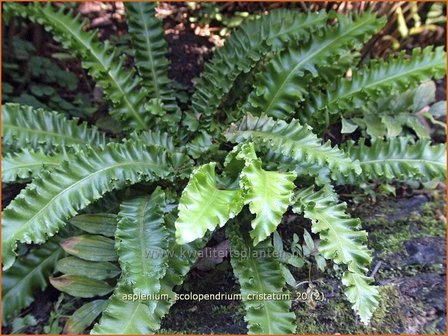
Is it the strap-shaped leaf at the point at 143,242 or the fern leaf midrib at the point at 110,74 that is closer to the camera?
the strap-shaped leaf at the point at 143,242

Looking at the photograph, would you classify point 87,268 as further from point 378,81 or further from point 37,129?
point 378,81

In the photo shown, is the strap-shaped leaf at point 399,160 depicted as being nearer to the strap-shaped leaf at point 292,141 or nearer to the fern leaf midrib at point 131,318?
the strap-shaped leaf at point 292,141

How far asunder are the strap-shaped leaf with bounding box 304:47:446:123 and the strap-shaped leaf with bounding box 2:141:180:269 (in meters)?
0.90

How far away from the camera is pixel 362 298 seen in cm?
187

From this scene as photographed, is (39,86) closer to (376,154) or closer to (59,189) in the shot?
(59,189)

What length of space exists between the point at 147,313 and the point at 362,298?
33.6 inches

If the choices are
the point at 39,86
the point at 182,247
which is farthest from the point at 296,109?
the point at 39,86

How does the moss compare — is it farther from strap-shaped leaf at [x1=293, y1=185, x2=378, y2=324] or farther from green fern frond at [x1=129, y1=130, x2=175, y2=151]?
green fern frond at [x1=129, y1=130, x2=175, y2=151]

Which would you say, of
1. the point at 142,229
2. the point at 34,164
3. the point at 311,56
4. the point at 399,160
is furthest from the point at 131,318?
the point at 311,56

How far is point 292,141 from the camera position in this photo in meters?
2.27

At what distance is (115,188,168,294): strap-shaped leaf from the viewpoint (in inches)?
79.3

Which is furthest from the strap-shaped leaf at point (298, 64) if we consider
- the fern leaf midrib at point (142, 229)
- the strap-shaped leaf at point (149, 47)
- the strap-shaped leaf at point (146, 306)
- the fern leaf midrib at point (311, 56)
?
the strap-shaped leaf at point (146, 306)

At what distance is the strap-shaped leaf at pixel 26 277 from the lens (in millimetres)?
2490

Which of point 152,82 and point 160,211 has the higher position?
point 152,82
